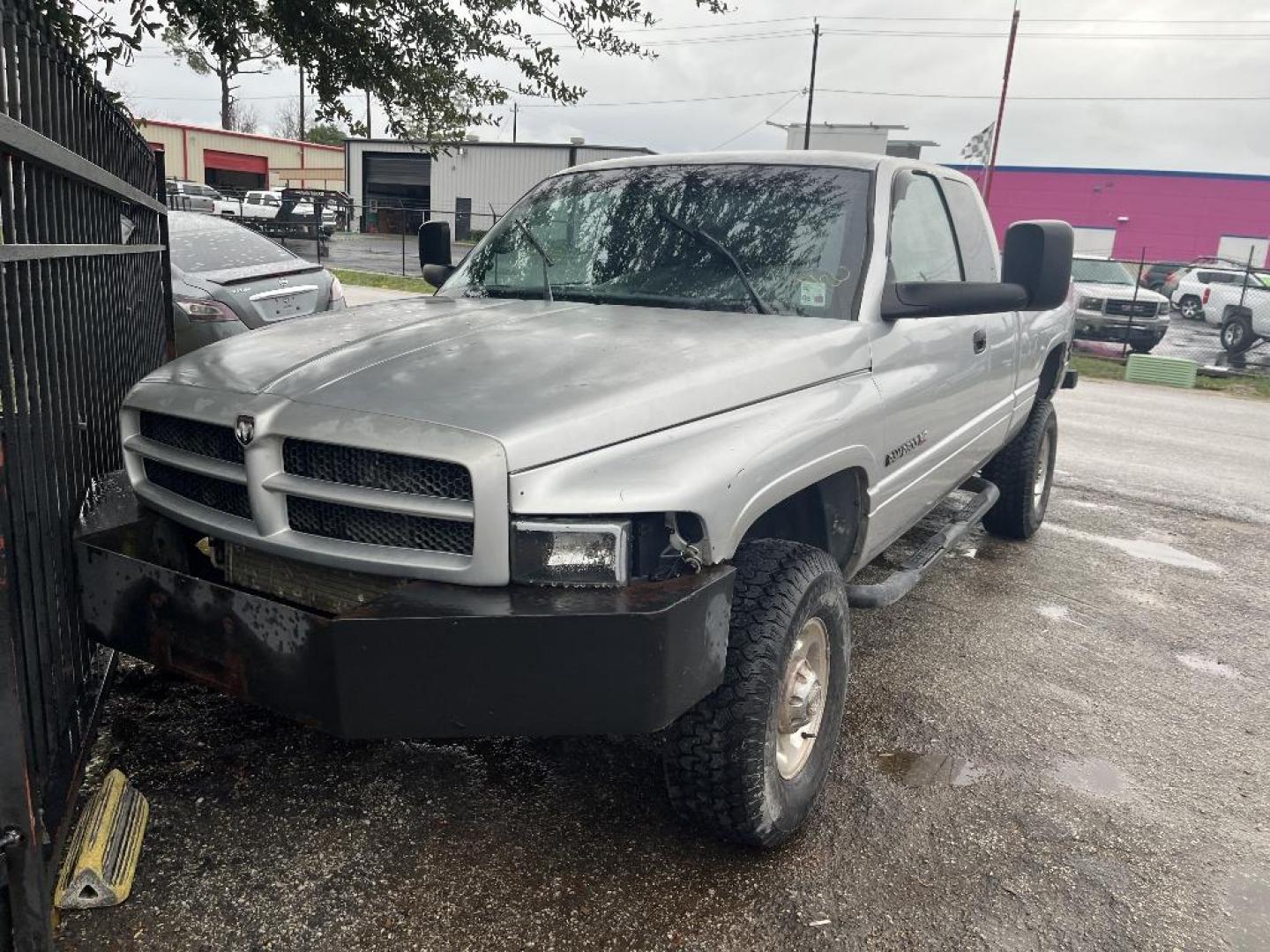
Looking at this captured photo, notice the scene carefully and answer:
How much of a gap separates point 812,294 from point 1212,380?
14.2 meters

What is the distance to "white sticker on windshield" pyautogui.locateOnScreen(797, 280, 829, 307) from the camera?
3.24 m

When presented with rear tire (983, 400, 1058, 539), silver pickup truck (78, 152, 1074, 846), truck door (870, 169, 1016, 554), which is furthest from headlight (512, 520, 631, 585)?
rear tire (983, 400, 1058, 539)

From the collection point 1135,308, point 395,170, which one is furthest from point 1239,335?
point 395,170

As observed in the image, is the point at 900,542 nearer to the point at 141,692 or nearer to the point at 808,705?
the point at 808,705

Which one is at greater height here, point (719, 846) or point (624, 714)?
point (624, 714)

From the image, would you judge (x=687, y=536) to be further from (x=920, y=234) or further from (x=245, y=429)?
(x=920, y=234)

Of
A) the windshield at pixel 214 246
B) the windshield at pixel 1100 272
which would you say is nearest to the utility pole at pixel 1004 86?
the windshield at pixel 1100 272

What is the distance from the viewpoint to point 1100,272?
18.5 meters

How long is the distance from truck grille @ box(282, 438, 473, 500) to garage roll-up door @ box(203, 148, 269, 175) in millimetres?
51288

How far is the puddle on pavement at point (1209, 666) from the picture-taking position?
13.4ft

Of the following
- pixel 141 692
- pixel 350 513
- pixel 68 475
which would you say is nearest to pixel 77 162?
pixel 68 475

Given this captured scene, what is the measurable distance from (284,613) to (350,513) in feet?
0.87

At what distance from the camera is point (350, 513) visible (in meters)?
2.31

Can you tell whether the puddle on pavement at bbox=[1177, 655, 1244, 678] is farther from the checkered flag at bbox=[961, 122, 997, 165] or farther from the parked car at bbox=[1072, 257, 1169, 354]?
the checkered flag at bbox=[961, 122, 997, 165]
